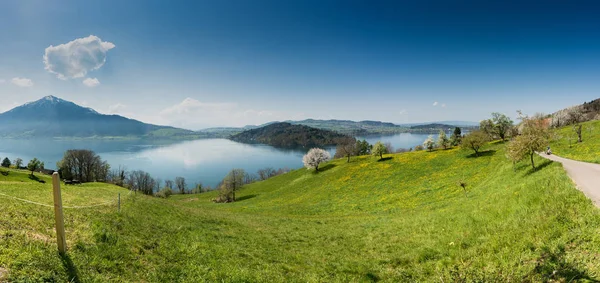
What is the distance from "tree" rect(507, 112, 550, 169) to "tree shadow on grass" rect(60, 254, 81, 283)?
28407 mm

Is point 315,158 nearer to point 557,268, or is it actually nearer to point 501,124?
point 501,124

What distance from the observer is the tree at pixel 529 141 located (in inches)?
773

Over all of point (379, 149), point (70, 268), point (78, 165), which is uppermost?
point (70, 268)

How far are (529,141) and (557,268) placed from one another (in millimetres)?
17246

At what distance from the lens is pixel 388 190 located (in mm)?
37156

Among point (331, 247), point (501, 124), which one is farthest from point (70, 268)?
point (501, 124)

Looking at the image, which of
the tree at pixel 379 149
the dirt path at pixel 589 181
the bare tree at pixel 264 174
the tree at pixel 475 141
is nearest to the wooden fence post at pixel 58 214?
the dirt path at pixel 589 181

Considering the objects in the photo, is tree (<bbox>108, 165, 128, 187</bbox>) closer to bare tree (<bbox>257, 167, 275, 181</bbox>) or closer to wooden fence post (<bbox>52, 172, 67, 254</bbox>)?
bare tree (<bbox>257, 167, 275, 181</bbox>)

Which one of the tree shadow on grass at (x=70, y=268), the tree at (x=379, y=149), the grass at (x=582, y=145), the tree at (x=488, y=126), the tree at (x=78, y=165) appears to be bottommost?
the tree at (x=78, y=165)

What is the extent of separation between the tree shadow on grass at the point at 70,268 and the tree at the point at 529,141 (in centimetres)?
2841

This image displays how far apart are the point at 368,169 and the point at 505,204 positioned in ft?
137

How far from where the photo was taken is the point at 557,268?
7.10 m

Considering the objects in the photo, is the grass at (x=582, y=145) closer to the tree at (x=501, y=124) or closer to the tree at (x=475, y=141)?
the tree at (x=475, y=141)

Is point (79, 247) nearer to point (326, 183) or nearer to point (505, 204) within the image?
point (505, 204)
